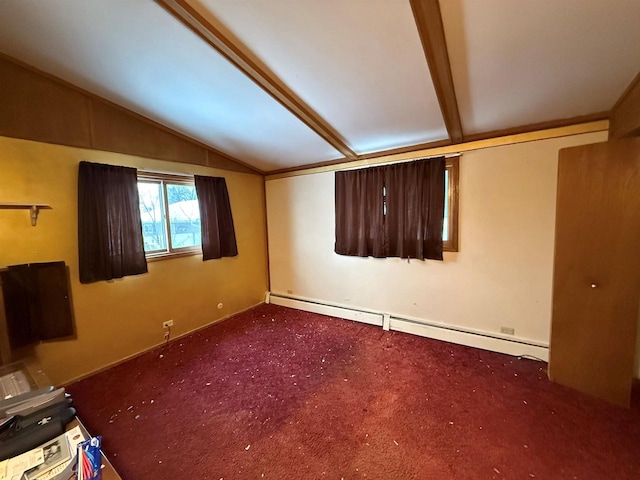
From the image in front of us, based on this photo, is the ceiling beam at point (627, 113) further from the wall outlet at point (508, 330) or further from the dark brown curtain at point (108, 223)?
the dark brown curtain at point (108, 223)

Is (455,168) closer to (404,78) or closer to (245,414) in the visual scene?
(404,78)

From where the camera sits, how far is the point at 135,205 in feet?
9.09

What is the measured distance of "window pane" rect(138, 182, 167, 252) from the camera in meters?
3.00

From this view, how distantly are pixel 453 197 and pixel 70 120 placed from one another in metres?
3.74

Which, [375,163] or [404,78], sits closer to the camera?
[404,78]

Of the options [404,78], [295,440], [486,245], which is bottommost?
[295,440]

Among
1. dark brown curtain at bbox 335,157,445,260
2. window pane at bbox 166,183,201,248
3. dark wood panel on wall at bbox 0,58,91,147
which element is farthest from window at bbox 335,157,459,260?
dark wood panel on wall at bbox 0,58,91,147

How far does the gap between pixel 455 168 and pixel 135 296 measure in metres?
3.68

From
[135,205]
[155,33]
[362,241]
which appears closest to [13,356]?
[135,205]

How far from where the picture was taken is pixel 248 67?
6.25 ft

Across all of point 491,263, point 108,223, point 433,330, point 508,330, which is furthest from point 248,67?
point 508,330

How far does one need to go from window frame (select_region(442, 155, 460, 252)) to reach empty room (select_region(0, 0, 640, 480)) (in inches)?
1.2

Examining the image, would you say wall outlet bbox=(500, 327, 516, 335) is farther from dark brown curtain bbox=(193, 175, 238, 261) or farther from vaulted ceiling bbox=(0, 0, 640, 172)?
dark brown curtain bbox=(193, 175, 238, 261)

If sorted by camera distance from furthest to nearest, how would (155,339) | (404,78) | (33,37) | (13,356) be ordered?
(155,339)
(13,356)
(404,78)
(33,37)
